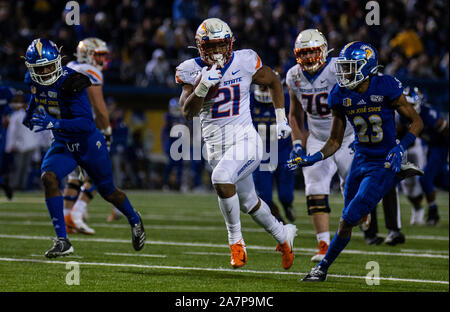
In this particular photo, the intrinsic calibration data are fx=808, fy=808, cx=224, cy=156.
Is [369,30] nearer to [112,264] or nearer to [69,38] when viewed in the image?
[69,38]

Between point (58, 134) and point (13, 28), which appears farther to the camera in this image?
point (13, 28)

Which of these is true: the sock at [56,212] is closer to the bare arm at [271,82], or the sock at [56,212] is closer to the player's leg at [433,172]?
the bare arm at [271,82]

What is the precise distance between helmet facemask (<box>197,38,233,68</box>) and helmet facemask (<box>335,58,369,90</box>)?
82 cm

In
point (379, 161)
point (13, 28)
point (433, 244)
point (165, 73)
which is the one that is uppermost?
point (13, 28)

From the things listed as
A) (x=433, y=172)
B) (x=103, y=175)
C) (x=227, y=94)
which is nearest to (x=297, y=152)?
(x=227, y=94)

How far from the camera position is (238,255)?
569cm

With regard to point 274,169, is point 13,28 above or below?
above

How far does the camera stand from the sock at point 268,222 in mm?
5961

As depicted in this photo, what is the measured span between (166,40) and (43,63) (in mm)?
11649

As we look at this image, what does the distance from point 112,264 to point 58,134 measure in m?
1.18

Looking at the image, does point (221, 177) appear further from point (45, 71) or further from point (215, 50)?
point (45, 71)

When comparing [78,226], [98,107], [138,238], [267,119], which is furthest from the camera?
[267,119]

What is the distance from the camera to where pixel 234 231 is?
5.76m
